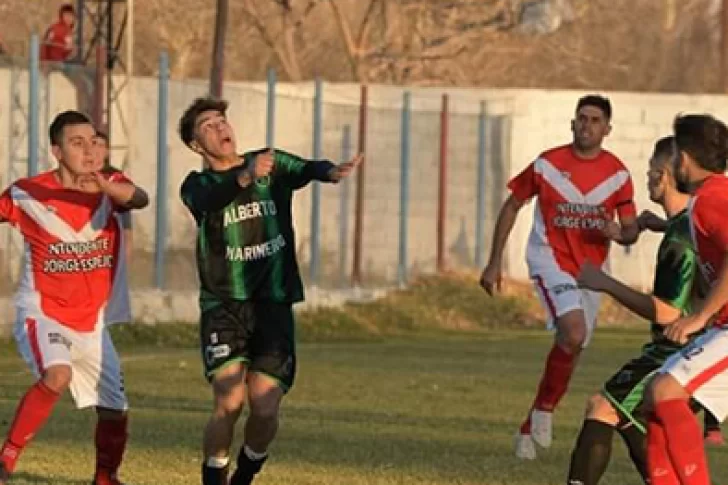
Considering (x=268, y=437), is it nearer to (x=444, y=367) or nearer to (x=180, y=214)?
(x=444, y=367)

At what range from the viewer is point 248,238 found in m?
10.6

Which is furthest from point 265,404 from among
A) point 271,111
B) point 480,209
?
point 480,209

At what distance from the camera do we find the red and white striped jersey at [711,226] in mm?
9391

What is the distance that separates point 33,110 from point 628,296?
1395cm

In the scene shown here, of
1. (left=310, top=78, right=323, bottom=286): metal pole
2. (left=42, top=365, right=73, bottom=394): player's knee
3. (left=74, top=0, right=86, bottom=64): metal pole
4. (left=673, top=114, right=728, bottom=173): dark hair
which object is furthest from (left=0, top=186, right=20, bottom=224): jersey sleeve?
(left=310, top=78, right=323, bottom=286): metal pole

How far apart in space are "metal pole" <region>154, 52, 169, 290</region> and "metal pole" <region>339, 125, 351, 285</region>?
15.8 ft

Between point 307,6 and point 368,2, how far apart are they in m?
3.65

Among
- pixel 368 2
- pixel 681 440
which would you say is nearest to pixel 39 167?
pixel 681 440

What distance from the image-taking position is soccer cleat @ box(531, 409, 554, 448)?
13328 mm

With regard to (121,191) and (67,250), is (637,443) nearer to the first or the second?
(121,191)

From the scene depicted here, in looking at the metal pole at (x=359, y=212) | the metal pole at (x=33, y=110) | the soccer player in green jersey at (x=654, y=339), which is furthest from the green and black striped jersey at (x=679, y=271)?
the metal pole at (x=359, y=212)

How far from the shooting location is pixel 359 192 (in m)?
29.5

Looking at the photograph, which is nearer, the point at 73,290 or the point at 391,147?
the point at 73,290

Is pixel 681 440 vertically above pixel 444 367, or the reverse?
pixel 681 440
